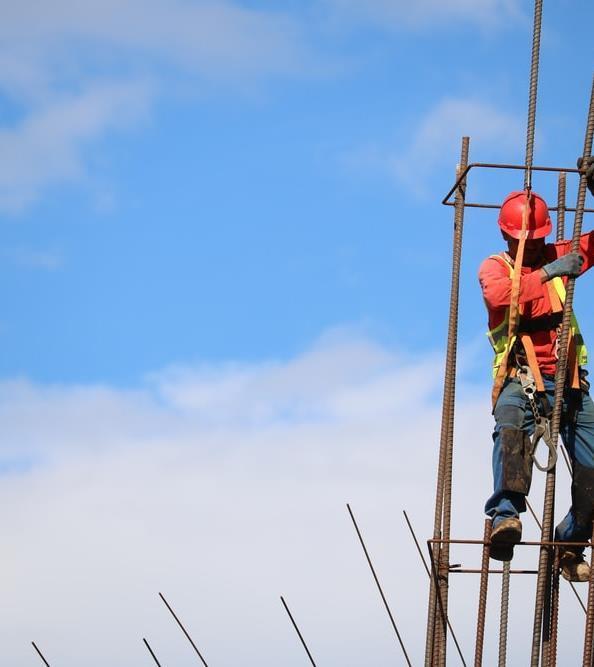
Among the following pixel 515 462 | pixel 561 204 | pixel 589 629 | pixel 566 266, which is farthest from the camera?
pixel 561 204

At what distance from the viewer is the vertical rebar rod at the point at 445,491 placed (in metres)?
12.5

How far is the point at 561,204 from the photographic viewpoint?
47.9ft

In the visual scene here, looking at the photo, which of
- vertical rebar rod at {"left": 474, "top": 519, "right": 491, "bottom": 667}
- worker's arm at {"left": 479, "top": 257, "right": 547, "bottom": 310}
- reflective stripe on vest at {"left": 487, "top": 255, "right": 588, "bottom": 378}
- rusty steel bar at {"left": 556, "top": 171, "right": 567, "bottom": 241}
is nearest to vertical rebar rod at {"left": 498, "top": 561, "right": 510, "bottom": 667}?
vertical rebar rod at {"left": 474, "top": 519, "right": 491, "bottom": 667}

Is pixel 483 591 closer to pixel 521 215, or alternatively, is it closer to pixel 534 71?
pixel 521 215

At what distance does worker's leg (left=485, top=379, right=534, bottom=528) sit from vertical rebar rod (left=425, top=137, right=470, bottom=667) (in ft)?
1.52

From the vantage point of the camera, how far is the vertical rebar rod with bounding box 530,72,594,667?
11797mm

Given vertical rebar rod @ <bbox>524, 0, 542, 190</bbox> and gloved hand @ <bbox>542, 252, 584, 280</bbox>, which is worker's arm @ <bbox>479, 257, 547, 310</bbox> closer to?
gloved hand @ <bbox>542, 252, 584, 280</bbox>

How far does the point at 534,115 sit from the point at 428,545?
3.80 metres

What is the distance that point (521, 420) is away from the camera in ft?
40.4

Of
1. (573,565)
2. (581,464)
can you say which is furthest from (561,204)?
(573,565)

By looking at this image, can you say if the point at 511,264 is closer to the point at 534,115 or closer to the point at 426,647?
the point at 534,115

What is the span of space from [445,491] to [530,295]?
1.93 meters

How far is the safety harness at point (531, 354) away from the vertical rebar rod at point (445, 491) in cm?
43

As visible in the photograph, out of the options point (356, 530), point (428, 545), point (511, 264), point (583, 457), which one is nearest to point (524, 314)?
point (511, 264)
